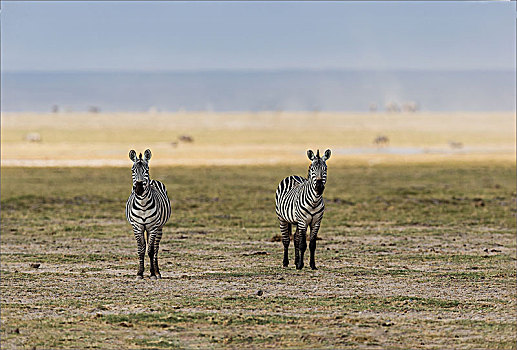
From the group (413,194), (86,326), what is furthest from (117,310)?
(413,194)

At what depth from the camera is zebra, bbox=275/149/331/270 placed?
13.9 meters

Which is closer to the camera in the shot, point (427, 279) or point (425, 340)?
point (425, 340)

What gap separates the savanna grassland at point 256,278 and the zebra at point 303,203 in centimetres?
61

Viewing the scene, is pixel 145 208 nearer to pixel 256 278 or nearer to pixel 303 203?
pixel 256 278

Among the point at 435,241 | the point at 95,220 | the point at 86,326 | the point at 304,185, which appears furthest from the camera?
the point at 95,220

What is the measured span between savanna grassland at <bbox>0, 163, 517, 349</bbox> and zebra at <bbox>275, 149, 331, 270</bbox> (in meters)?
0.61

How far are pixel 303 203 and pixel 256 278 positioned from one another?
148 centimetres

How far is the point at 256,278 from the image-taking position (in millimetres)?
14477

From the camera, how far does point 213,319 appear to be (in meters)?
11.2

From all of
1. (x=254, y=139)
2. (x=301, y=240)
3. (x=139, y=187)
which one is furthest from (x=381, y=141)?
(x=139, y=187)

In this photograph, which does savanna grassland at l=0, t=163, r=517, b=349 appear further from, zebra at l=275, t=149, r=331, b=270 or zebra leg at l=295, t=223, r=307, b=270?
zebra at l=275, t=149, r=331, b=270

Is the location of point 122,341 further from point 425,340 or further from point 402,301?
point 402,301

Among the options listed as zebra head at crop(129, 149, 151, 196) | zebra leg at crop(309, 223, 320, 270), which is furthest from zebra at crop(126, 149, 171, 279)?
zebra leg at crop(309, 223, 320, 270)

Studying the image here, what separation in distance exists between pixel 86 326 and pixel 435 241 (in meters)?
11.6
